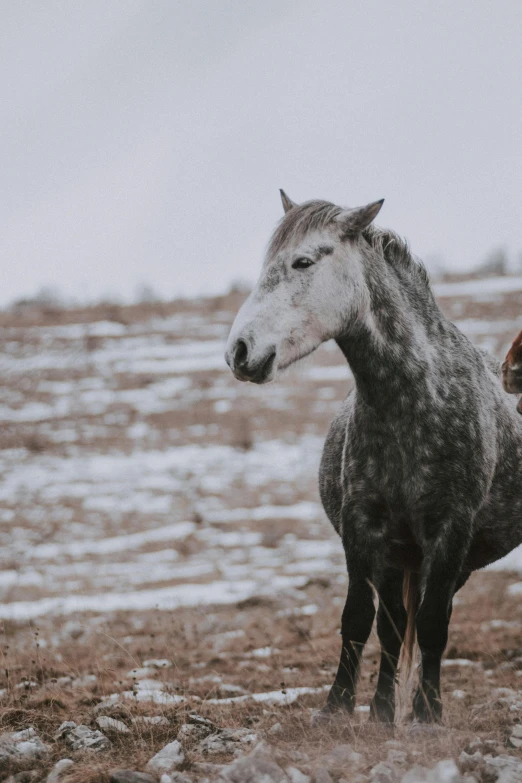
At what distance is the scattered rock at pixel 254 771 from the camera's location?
9.96 feet

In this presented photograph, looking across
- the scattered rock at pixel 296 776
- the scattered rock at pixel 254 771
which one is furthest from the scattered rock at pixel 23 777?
the scattered rock at pixel 296 776

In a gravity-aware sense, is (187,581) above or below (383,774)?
below

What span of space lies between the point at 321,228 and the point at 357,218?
0.21 meters

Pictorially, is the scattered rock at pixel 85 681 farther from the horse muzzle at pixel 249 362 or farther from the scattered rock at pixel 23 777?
the horse muzzle at pixel 249 362

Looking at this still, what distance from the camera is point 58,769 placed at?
3.49 metres

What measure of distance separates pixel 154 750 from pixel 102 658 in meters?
3.62

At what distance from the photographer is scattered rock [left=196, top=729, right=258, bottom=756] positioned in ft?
12.3

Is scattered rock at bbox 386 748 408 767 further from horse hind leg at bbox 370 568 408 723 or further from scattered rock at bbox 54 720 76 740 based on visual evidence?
scattered rock at bbox 54 720 76 740

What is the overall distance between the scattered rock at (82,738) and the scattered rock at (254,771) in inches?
38.0

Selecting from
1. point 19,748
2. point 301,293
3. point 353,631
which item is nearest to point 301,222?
point 301,293

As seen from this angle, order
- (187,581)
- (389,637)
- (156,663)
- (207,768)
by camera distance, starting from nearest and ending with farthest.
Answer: (207,768), (389,637), (156,663), (187,581)

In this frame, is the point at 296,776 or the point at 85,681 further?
the point at 85,681

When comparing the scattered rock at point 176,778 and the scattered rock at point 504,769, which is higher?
the scattered rock at point 176,778

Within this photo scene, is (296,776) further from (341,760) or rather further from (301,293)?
(301,293)
